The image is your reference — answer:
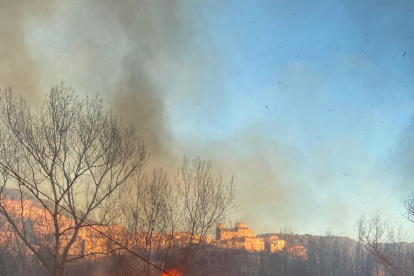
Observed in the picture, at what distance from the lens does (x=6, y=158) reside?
12.6 meters

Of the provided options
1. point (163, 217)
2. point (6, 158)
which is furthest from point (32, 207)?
point (163, 217)

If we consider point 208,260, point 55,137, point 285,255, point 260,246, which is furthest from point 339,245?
point 55,137

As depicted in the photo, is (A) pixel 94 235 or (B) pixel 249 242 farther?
(B) pixel 249 242

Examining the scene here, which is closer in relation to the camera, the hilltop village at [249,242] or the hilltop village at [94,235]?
the hilltop village at [94,235]

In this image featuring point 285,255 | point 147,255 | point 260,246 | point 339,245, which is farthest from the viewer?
point 339,245

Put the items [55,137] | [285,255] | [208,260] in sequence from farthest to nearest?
[285,255] < [208,260] < [55,137]

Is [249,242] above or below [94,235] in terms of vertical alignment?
above

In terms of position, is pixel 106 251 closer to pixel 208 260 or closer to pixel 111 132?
pixel 111 132

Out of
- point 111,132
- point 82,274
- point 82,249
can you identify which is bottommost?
point 82,274

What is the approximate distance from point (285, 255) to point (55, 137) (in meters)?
31.1

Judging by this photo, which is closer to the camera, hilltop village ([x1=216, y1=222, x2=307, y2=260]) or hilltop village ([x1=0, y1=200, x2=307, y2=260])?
hilltop village ([x1=0, y1=200, x2=307, y2=260])

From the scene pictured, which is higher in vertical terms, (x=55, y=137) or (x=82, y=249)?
(x=55, y=137)

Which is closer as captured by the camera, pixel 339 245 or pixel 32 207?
pixel 32 207

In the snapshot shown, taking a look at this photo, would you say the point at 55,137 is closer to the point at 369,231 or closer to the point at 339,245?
the point at 369,231
